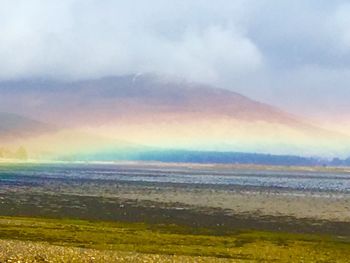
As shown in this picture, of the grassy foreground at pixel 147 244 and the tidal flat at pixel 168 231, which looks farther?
the tidal flat at pixel 168 231

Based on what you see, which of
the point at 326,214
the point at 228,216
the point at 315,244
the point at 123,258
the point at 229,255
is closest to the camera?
the point at 123,258

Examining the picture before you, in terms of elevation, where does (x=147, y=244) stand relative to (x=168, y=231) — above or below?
above

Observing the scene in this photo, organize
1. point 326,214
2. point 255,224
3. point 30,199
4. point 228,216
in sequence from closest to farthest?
1. point 255,224
2. point 228,216
3. point 326,214
4. point 30,199

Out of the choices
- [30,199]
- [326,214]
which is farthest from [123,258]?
[30,199]

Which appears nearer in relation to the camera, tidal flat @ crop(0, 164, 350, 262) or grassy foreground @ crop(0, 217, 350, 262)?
grassy foreground @ crop(0, 217, 350, 262)

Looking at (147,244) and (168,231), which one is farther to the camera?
(168,231)

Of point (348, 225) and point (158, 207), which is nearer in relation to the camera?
point (348, 225)

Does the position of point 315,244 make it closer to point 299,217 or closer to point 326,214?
point 299,217

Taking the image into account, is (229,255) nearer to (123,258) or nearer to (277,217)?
(123,258)
